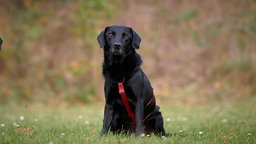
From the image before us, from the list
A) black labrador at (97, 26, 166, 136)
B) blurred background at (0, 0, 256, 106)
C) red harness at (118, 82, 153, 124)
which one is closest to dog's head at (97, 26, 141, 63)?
black labrador at (97, 26, 166, 136)

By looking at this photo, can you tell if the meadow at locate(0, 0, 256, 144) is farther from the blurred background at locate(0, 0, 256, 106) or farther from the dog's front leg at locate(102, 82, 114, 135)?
the dog's front leg at locate(102, 82, 114, 135)

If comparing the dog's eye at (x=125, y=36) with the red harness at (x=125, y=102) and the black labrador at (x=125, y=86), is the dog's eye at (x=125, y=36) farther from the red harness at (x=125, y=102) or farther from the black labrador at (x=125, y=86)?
the red harness at (x=125, y=102)

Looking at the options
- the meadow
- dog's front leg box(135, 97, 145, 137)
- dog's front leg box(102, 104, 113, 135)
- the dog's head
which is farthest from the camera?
the meadow

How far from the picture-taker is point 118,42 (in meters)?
6.33

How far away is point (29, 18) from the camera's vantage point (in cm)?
1812

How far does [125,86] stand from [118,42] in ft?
2.10

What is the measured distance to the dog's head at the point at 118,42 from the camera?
6.37 m

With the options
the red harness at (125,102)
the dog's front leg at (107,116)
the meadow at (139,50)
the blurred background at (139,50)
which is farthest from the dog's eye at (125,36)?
the blurred background at (139,50)

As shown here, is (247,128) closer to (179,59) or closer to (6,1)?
(179,59)

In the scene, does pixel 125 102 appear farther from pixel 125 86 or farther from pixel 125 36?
pixel 125 36

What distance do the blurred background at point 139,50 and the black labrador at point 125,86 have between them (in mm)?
8815

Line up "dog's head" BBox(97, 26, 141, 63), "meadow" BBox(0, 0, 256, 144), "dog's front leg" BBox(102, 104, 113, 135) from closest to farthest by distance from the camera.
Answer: "dog's head" BBox(97, 26, 141, 63) → "dog's front leg" BBox(102, 104, 113, 135) → "meadow" BBox(0, 0, 256, 144)

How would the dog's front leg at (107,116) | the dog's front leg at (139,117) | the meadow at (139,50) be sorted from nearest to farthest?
the dog's front leg at (139,117) < the dog's front leg at (107,116) < the meadow at (139,50)

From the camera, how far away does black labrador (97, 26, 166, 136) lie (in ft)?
20.8
